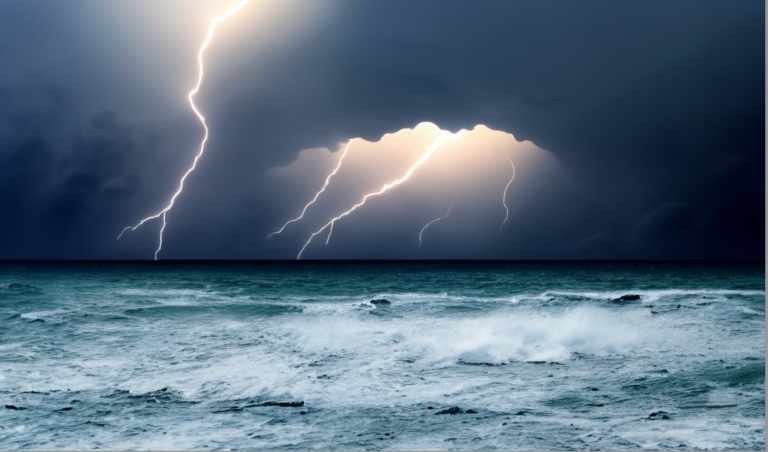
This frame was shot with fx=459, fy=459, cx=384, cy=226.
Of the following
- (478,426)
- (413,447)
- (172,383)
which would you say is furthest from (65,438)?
(478,426)

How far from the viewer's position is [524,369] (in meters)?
8.30

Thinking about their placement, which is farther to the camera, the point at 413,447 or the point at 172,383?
the point at 172,383

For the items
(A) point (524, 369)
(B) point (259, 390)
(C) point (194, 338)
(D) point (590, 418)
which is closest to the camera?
(D) point (590, 418)

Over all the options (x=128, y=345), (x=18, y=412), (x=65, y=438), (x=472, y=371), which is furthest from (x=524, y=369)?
(x=128, y=345)

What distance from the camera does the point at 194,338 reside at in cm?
1119

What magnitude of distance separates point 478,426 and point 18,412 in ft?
18.9

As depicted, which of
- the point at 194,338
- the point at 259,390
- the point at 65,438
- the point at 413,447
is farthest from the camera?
the point at 194,338

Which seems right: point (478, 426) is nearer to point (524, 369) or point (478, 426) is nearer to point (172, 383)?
point (524, 369)

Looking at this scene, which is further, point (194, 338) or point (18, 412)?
point (194, 338)

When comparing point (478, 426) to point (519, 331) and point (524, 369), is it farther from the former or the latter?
point (519, 331)

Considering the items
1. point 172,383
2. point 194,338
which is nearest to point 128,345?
point 194,338

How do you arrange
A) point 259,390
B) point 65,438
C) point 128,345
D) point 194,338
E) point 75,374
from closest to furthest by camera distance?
point 65,438 < point 259,390 < point 75,374 < point 128,345 < point 194,338

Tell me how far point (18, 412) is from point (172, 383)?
1.95m

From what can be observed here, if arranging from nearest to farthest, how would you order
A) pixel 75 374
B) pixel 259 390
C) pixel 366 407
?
pixel 366 407, pixel 259 390, pixel 75 374
